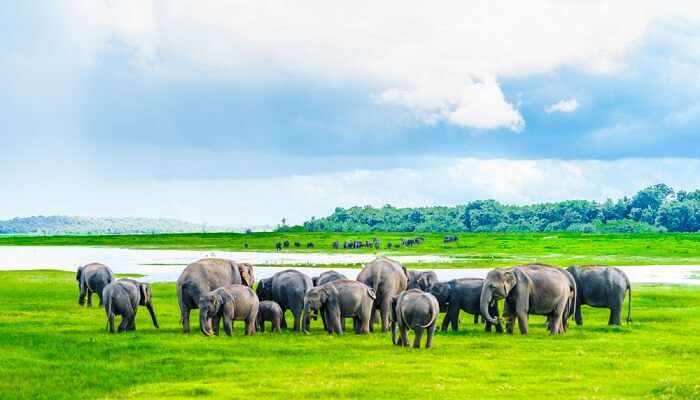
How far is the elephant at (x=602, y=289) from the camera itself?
107 ft

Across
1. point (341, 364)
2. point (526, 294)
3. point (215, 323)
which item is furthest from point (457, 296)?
point (341, 364)

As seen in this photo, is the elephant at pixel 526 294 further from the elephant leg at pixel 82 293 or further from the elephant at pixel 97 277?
the elephant leg at pixel 82 293

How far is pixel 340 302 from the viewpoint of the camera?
2862cm

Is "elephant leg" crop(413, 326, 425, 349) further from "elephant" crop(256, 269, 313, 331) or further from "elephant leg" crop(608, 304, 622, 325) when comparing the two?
"elephant leg" crop(608, 304, 622, 325)

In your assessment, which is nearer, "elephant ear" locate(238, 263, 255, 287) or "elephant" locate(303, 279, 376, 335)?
"elephant" locate(303, 279, 376, 335)

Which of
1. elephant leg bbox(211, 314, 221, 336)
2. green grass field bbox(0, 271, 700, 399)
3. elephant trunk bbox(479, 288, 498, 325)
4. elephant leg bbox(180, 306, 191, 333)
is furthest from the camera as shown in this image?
elephant trunk bbox(479, 288, 498, 325)

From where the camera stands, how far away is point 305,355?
79.4 feet

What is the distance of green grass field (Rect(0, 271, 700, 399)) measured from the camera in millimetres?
19188

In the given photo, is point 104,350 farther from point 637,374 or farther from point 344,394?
point 637,374

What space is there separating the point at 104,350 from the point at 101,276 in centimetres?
1342

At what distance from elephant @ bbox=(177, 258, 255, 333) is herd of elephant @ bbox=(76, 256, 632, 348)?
31 millimetres

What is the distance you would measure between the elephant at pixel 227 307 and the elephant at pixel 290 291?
277 centimetres

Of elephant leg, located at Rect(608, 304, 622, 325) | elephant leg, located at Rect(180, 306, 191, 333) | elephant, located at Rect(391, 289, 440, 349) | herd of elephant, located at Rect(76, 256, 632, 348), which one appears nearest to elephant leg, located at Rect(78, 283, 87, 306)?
herd of elephant, located at Rect(76, 256, 632, 348)

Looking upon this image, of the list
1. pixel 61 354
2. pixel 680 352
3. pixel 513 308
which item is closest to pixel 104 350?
pixel 61 354
